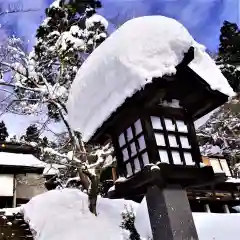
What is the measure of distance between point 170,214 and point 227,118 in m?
12.6

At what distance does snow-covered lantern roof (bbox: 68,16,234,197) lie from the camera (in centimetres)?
411

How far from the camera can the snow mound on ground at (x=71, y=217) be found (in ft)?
23.0

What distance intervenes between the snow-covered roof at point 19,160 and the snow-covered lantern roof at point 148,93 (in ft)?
34.9

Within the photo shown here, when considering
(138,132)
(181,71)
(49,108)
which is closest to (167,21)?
(181,71)

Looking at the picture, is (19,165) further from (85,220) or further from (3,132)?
(3,132)

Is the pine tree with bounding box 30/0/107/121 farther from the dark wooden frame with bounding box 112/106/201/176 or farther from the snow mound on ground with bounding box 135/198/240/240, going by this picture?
the dark wooden frame with bounding box 112/106/201/176

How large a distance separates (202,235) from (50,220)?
13.9ft

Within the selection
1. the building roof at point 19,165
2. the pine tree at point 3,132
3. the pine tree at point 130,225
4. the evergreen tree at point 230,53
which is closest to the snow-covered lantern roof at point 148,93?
the pine tree at point 130,225

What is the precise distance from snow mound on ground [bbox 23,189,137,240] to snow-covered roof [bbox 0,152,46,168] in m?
5.65

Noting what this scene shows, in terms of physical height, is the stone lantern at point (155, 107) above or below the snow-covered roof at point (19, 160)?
below

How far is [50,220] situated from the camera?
7.83 metres

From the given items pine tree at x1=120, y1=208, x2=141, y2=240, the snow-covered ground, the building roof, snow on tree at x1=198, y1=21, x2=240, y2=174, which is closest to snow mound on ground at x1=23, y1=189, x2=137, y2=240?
the snow-covered ground

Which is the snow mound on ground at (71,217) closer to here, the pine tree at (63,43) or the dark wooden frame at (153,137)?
the dark wooden frame at (153,137)

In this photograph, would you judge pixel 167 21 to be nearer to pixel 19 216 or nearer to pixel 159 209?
pixel 159 209
